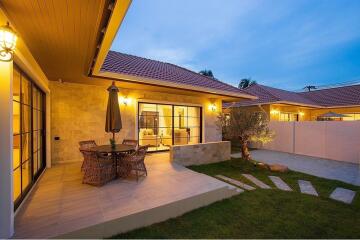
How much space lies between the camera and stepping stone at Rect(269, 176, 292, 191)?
5.32 metres

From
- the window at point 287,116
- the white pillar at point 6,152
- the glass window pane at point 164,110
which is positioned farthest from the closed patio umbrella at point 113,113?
the window at point 287,116

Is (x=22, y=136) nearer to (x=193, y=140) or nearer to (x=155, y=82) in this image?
(x=155, y=82)

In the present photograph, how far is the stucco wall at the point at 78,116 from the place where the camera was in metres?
6.62

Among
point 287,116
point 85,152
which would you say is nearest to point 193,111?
point 85,152

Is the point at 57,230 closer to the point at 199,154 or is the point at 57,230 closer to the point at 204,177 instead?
the point at 204,177

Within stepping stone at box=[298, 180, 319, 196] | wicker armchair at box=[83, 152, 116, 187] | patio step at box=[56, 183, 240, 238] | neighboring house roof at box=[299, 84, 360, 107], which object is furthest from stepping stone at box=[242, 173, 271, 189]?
neighboring house roof at box=[299, 84, 360, 107]

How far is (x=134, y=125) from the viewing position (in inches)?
319

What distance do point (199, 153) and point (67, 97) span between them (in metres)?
5.36

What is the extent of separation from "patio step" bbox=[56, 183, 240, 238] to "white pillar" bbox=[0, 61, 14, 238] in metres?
0.76

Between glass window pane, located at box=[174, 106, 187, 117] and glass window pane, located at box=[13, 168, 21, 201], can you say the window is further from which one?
glass window pane, located at box=[13, 168, 21, 201]

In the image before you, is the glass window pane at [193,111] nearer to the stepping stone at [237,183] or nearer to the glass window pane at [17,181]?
the stepping stone at [237,183]

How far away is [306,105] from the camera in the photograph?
14.1m

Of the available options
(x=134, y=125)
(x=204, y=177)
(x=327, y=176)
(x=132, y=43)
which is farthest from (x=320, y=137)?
(x=132, y=43)

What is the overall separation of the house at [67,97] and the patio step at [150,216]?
1.08 m
